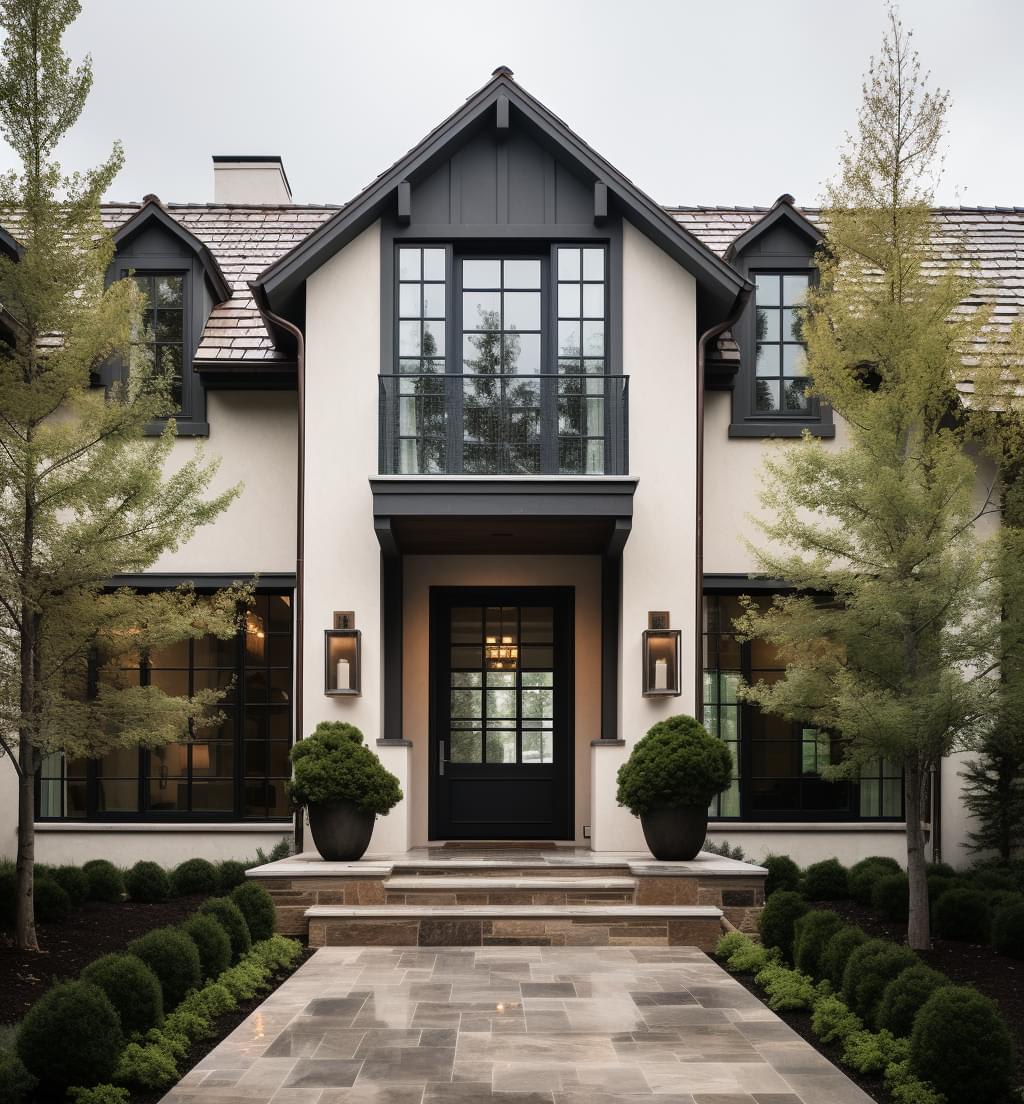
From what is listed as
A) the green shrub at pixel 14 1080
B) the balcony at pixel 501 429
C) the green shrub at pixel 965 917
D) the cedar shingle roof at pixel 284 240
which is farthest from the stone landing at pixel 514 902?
the cedar shingle roof at pixel 284 240

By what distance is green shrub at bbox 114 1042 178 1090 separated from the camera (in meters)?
5.89

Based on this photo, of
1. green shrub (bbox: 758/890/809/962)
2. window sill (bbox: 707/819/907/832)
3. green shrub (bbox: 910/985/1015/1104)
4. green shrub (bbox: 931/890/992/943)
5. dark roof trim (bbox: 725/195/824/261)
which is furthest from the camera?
dark roof trim (bbox: 725/195/824/261)

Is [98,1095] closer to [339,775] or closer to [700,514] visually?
[339,775]

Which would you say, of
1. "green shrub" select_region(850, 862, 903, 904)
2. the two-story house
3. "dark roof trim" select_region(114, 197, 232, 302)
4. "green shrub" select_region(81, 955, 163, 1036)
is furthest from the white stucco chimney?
"green shrub" select_region(81, 955, 163, 1036)

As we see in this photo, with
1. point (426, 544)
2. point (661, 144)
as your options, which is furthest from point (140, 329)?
point (661, 144)

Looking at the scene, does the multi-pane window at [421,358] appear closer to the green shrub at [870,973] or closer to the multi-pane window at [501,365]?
the multi-pane window at [501,365]

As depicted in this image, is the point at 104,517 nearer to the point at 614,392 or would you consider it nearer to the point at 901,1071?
the point at 614,392

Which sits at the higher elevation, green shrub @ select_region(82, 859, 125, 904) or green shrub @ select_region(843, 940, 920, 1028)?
green shrub @ select_region(843, 940, 920, 1028)

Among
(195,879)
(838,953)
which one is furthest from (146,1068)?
(195,879)

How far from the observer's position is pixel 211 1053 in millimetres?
6508

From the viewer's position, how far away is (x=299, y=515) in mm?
12211

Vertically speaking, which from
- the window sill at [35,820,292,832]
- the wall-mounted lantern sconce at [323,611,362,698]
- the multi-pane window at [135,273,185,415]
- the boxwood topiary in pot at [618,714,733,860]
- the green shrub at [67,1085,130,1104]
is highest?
the multi-pane window at [135,273,185,415]

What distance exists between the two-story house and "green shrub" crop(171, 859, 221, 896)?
3.84 feet

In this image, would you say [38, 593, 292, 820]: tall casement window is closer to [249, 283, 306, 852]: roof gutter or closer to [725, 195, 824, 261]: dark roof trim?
[249, 283, 306, 852]: roof gutter
